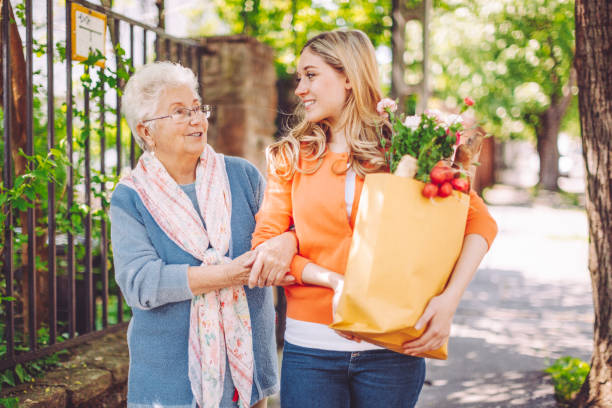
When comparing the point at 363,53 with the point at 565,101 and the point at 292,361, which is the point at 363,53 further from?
the point at 565,101

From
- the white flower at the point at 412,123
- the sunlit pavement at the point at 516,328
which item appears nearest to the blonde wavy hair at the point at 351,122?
the white flower at the point at 412,123

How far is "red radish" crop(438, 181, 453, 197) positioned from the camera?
1524 millimetres

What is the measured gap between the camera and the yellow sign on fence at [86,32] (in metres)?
3.09

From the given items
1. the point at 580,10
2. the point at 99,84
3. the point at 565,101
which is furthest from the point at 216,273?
the point at 565,101

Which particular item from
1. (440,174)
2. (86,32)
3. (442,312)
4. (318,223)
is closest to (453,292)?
(442,312)

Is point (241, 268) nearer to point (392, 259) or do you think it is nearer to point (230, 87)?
point (392, 259)

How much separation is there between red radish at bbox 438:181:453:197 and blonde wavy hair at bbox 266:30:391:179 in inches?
12.2

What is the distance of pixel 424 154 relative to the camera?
1.59 m

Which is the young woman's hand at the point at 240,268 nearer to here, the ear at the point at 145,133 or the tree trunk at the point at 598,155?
the ear at the point at 145,133

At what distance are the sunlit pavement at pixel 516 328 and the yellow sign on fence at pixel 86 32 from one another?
3041mm

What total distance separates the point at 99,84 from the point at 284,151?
1852 millimetres

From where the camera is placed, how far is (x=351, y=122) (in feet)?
6.27

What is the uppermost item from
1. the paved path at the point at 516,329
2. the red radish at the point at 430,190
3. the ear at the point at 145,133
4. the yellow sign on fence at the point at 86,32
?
the yellow sign on fence at the point at 86,32

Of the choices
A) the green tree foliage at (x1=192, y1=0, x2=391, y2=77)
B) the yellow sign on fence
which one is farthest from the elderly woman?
the green tree foliage at (x1=192, y1=0, x2=391, y2=77)
